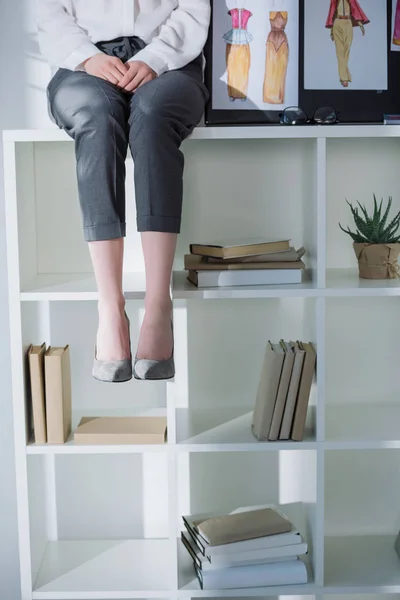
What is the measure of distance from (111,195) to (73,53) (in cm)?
39

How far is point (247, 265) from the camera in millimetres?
1872

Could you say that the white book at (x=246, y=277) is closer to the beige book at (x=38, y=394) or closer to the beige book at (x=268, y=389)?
the beige book at (x=268, y=389)

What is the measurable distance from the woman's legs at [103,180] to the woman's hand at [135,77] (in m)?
0.03

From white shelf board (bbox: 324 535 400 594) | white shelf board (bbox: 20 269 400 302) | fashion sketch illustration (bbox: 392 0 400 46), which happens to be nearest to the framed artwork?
fashion sketch illustration (bbox: 392 0 400 46)

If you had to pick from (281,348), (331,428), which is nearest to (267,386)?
(281,348)

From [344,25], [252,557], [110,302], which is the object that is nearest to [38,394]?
[110,302]

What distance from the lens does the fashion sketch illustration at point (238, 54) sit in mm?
→ 2025

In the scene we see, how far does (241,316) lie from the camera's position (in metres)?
2.15

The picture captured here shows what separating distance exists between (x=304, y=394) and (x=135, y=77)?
32.0 inches

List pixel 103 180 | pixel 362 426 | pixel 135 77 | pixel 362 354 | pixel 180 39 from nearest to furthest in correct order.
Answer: pixel 103 180 < pixel 135 77 < pixel 180 39 < pixel 362 426 < pixel 362 354

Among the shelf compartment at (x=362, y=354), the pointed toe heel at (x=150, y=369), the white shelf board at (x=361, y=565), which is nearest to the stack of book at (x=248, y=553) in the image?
the white shelf board at (x=361, y=565)

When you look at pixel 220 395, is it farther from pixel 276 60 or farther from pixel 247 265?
pixel 276 60

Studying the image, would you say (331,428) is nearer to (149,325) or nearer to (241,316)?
(241,316)

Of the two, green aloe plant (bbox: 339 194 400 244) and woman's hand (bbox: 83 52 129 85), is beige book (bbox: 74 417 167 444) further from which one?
woman's hand (bbox: 83 52 129 85)
